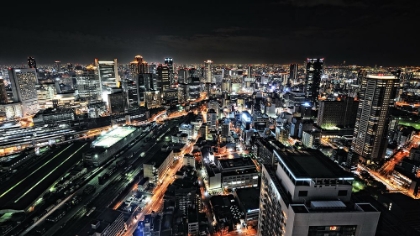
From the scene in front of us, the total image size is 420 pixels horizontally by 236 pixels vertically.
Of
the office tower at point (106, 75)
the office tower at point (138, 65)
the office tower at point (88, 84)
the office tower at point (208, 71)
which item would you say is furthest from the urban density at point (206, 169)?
the office tower at point (208, 71)

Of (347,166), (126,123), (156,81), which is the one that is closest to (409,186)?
(347,166)

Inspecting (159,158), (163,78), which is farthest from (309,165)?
(163,78)

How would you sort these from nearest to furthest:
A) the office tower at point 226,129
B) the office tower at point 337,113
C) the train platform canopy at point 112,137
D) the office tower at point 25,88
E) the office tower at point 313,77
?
the train platform canopy at point 112,137
the office tower at point 226,129
the office tower at point 337,113
the office tower at point 25,88
the office tower at point 313,77

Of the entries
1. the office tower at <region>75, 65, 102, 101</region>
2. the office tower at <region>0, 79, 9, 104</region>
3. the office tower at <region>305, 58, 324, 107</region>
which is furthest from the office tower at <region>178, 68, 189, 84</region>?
the office tower at <region>0, 79, 9, 104</region>

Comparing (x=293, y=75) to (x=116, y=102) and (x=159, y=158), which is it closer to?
(x=116, y=102)

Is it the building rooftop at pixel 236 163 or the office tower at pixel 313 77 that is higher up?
the office tower at pixel 313 77

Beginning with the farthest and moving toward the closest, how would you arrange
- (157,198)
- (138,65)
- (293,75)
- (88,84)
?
(293,75), (138,65), (88,84), (157,198)

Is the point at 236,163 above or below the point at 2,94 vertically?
below

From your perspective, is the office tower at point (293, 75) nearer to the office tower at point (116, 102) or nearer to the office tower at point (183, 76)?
the office tower at point (183, 76)
